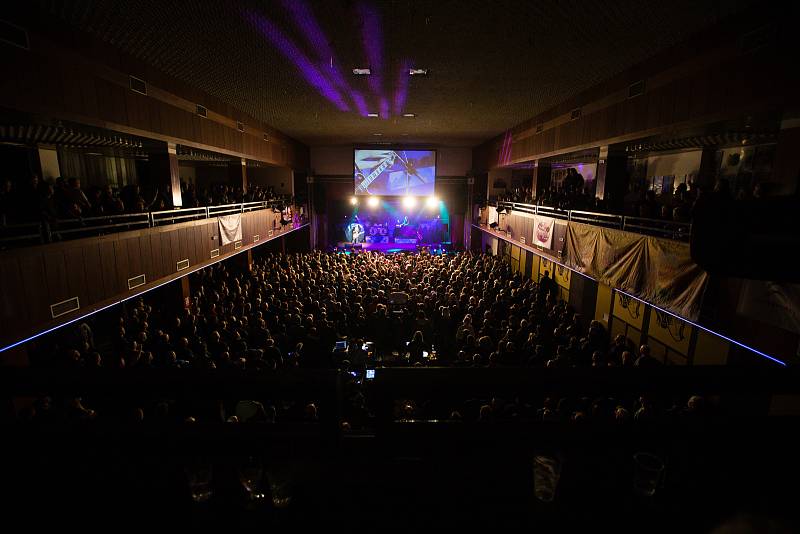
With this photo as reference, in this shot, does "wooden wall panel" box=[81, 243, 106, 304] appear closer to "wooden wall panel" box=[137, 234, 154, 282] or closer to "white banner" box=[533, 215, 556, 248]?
"wooden wall panel" box=[137, 234, 154, 282]

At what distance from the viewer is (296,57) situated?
29.1 feet

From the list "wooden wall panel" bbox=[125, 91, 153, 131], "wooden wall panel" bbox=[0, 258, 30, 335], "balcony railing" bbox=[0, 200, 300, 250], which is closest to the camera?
"wooden wall panel" bbox=[0, 258, 30, 335]

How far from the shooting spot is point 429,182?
24.1 m

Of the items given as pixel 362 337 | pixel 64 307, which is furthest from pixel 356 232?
pixel 64 307

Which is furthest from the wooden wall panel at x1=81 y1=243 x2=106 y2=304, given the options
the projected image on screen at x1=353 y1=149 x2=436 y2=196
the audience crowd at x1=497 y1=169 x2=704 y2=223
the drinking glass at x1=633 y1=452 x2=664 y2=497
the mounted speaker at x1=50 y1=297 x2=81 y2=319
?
the projected image on screen at x1=353 y1=149 x2=436 y2=196

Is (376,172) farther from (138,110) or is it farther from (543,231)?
(138,110)

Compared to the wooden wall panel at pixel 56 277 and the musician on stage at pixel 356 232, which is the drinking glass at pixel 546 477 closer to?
the wooden wall panel at pixel 56 277

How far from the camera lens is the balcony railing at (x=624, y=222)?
23.6ft

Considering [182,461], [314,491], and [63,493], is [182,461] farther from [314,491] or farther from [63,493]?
[314,491]

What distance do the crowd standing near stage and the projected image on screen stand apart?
31.6 feet

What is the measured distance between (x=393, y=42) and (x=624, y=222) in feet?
22.0

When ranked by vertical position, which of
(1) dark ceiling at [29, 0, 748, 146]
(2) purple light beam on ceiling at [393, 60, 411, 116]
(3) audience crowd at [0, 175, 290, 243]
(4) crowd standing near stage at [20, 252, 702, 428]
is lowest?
(4) crowd standing near stage at [20, 252, 702, 428]

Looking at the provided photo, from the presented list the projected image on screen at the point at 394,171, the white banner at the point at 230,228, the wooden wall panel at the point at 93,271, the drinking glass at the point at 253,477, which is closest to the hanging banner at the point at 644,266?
the drinking glass at the point at 253,477

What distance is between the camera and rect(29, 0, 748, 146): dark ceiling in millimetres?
6445
